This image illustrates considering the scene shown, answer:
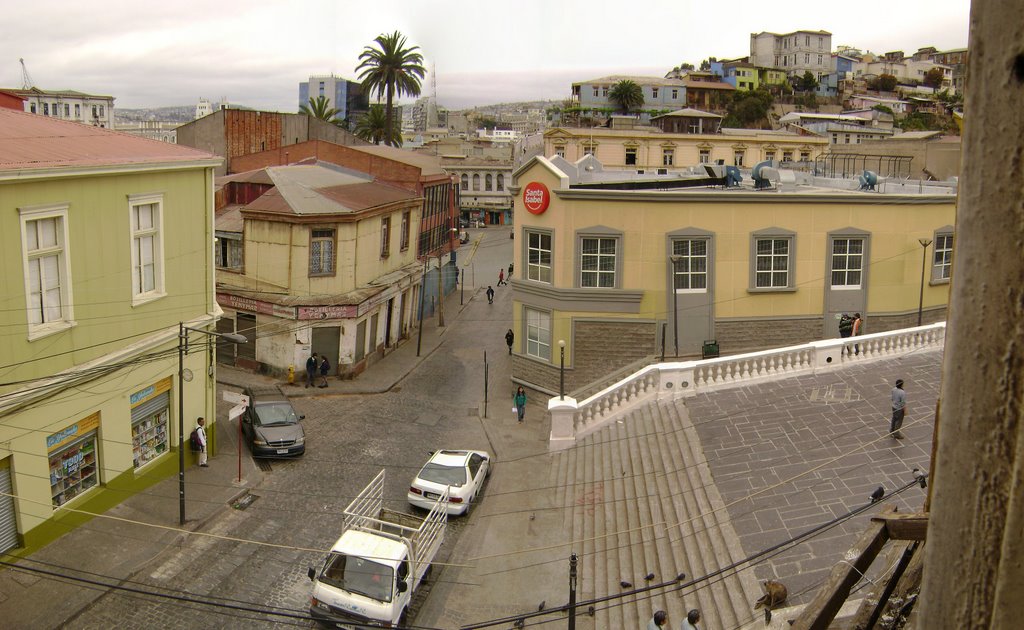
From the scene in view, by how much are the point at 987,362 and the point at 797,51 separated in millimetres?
180320

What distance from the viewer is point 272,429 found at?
80.9ft

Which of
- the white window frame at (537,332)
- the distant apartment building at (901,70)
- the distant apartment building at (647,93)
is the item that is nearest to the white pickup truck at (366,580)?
the white window frame at (537,332)

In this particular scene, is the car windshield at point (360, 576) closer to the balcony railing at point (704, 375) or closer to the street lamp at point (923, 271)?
the balcony railing at point (704, 375)

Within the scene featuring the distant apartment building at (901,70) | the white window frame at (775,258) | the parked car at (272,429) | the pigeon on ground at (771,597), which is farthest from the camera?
the distant apartment building at (901,70)

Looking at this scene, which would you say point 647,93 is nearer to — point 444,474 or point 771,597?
point 444,474

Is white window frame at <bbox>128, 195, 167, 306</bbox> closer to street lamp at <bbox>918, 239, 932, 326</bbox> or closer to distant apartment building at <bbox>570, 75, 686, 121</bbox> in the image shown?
street lamp at <bbox>918, 239, 932, 326</bbox>

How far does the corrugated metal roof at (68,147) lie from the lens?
56.3ft

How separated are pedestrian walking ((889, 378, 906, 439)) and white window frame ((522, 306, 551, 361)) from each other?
1333cm

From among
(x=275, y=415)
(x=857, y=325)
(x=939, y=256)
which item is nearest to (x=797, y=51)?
(x=939, y=256)

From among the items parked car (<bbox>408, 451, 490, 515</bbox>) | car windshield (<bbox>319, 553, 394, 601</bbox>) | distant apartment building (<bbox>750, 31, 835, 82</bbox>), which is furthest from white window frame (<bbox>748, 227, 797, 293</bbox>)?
distant apartment building (<bbox>750, 31, 835, 82</bbox>)

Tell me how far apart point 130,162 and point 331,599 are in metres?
10.9

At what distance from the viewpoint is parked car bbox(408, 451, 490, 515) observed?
2103 centimetres

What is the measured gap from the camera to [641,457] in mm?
20906

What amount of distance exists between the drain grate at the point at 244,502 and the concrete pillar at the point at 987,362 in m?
20.2
